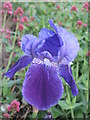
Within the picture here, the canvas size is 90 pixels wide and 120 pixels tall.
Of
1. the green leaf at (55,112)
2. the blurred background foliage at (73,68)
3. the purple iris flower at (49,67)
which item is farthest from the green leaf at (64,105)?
the purple iris flower at (49,67)

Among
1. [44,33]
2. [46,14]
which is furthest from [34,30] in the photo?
[44,33]

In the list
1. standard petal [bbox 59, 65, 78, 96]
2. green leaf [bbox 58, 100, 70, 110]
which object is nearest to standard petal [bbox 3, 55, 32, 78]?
standard petal [bbox 59, 65, 78, 96]

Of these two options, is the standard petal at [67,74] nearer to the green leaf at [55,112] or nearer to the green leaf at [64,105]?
the green leaf at [64,105]

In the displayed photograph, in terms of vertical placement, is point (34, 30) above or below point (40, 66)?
above

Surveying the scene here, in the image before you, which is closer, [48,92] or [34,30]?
[48,92]

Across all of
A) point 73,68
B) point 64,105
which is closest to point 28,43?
point 64,105

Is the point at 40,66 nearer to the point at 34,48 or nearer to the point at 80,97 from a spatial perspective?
the point at 34,48

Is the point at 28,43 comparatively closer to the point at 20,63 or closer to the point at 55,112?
the point at 20,63
